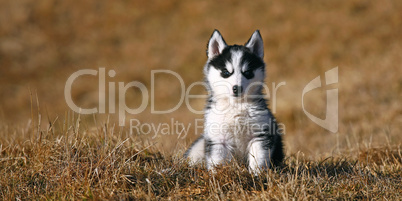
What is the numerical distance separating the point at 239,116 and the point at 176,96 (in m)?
11.5

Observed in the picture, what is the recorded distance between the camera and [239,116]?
4.64 meters

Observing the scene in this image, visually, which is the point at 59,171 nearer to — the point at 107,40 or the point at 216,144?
the point at 216,144

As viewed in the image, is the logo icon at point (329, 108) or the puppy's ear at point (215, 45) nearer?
the puppy's ear at point (215, 45)

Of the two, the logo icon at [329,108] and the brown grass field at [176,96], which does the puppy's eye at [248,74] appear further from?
the logo icon at [329,108]

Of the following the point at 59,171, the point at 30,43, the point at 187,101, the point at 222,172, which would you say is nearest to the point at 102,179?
the point at 59,171

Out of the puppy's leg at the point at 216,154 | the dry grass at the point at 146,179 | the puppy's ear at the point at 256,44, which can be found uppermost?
the puppy's ear at the point at 256,44

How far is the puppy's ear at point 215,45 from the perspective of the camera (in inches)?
195

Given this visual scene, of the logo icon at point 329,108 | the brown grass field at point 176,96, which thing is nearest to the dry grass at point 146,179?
A: the brown grass field at point 176,96

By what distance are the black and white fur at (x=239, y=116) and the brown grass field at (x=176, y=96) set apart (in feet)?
1.02

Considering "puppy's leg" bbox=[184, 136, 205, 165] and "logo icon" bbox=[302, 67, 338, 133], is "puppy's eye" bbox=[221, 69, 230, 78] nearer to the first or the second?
"puppy's leg" bbox=[184, 136, 205, 165]

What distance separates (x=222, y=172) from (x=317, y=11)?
1494cm

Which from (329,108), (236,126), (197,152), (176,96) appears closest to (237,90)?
(236,126)

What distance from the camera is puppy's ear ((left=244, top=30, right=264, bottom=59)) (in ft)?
16.1

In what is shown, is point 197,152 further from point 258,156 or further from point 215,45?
point 215,45
